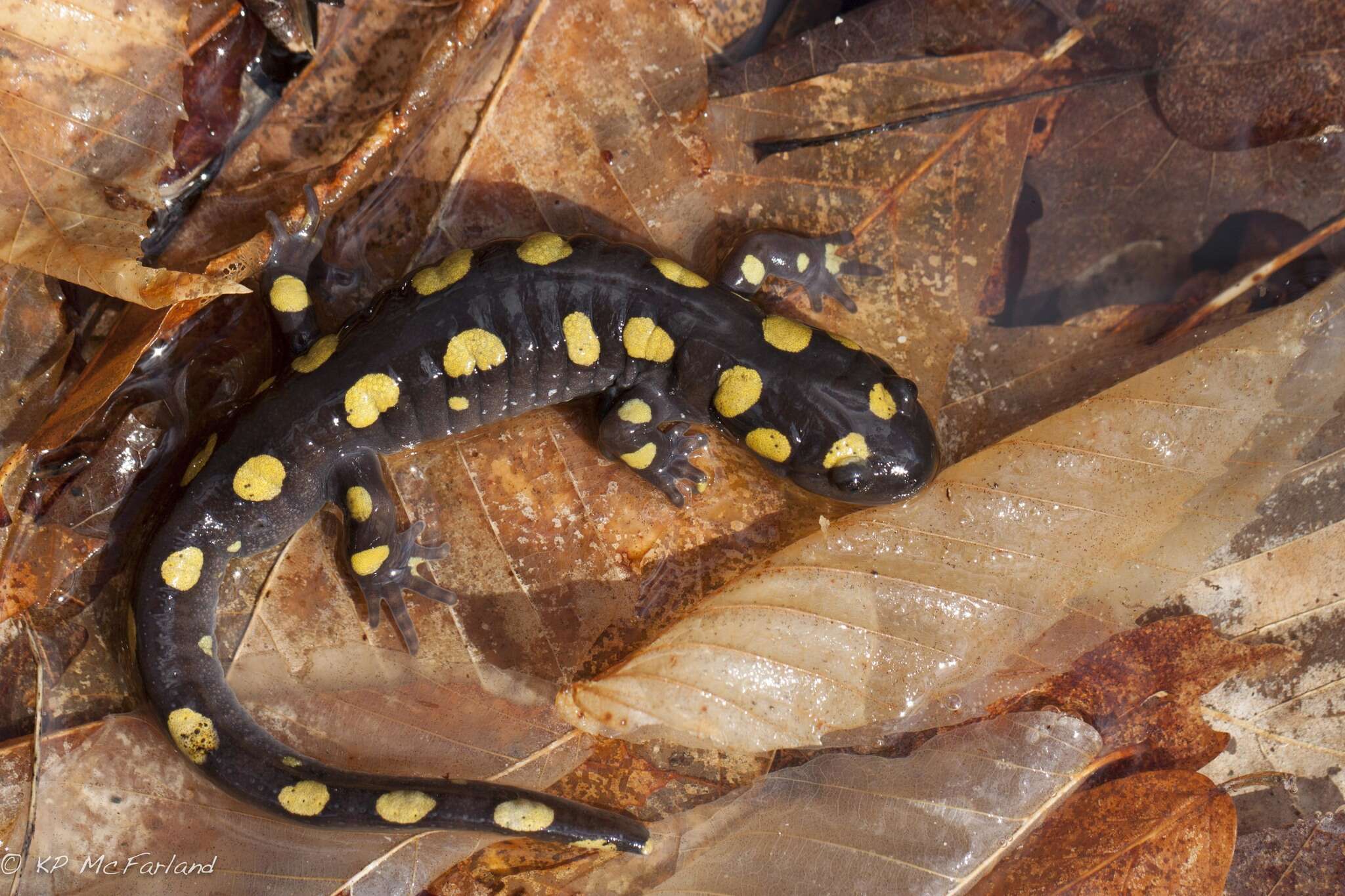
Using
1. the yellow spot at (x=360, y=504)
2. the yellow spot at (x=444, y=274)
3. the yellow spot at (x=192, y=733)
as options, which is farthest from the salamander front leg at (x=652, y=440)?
the yellow spot at (x=192, y=733)

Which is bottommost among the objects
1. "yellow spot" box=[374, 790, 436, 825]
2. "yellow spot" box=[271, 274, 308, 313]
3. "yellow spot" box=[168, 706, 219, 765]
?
"yellow spot" box=[374, 790, 436, 825]

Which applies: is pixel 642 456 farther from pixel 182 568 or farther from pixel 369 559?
pixel 182 568

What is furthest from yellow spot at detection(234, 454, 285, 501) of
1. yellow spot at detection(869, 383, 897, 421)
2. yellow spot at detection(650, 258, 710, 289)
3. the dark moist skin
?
yellow spot at detection(869, 383, 897, 421)

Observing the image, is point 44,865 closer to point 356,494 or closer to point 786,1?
point 356,494

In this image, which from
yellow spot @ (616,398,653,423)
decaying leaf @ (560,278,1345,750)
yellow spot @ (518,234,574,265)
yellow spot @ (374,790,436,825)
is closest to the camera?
decaying leaf @ (560,278,1345,750)

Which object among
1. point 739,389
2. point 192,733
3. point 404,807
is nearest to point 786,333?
point 739,389

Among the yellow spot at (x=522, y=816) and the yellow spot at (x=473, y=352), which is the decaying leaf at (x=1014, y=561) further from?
the yellow spot at (x=473, y=352)

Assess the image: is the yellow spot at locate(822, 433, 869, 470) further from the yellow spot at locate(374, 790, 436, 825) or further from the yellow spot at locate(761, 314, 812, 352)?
the yellow spot at locate(374, 790, 436, 825)
